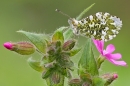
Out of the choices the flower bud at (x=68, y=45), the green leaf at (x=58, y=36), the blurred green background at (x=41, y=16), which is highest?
the blurred green background at (x=41, y=16)

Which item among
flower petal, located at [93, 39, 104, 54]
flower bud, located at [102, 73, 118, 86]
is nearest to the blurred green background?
flower petal, located at [93, 39, 104, 54]


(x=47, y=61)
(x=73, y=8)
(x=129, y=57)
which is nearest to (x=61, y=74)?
(x=47, y=61)

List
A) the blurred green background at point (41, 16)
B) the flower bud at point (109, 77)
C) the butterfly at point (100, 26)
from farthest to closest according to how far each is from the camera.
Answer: the blurred green background at point (41, 16)
the butterfly at point (100, 26)
the flower bud at point (109, 77)

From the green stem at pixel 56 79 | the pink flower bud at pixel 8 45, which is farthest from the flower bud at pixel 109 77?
the pink flower bud at pixel 8 45

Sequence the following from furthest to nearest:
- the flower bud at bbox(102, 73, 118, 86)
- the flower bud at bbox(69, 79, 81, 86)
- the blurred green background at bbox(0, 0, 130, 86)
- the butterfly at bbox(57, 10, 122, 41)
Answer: the blurred green background at bbox(0, 0, 130, 86)
the butterfly at bbox(57, 10, 122, 41)
the flower bud at bbox(102, 73, 118, 86)
the flower bud at bbox(69, 79, 81, 86)

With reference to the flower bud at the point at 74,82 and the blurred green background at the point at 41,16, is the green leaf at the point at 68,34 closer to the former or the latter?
the flower bud at the point at 74,82

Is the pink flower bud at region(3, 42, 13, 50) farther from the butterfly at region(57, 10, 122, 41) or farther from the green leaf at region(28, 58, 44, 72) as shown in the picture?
the butterfly at region(57, 10, 122, 41)

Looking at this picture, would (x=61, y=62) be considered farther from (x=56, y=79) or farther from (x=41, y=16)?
(x=41, y=16)
